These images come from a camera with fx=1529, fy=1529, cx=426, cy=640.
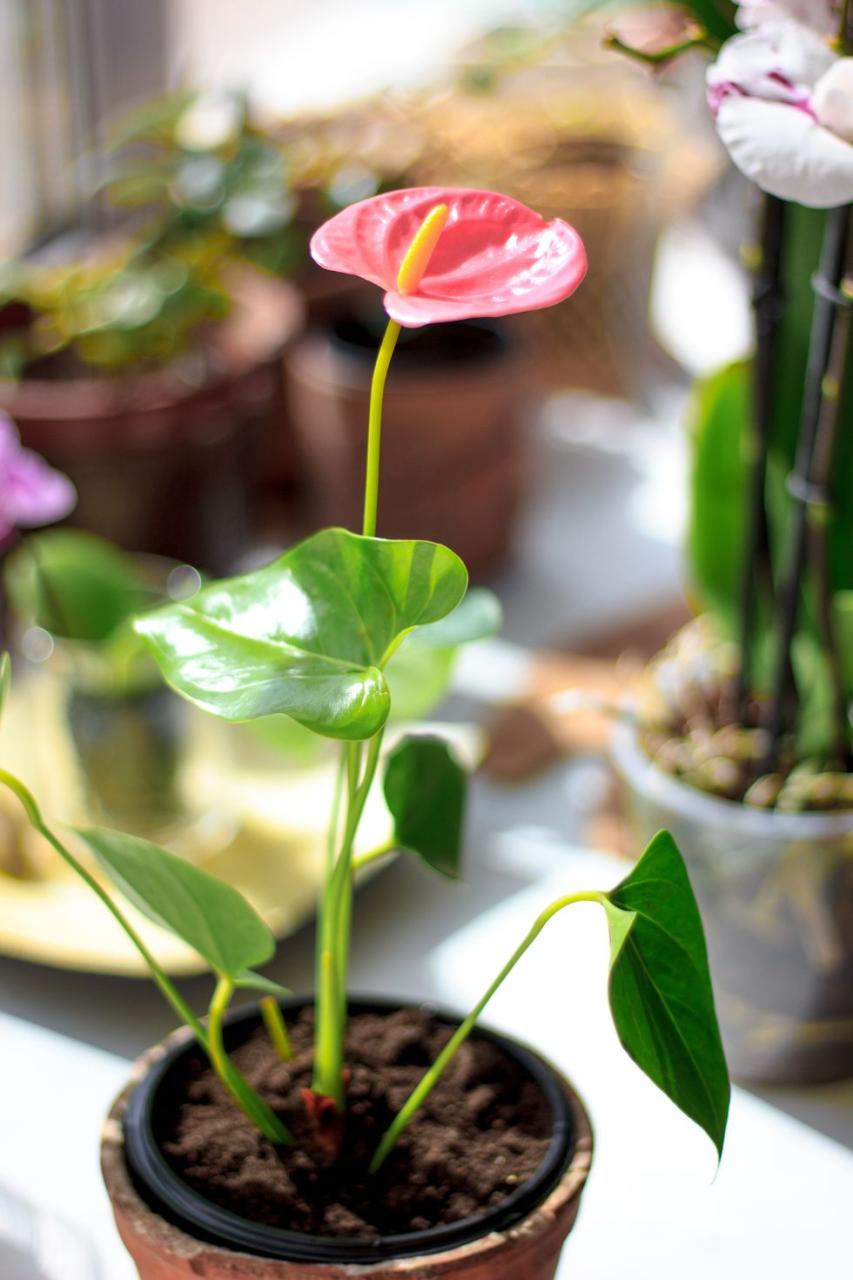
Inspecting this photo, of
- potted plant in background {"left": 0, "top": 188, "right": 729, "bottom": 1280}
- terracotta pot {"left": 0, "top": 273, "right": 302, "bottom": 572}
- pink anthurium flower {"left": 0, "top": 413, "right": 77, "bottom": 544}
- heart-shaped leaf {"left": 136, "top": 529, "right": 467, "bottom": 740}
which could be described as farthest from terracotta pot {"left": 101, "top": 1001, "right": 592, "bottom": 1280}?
terracotta pot {"left": 0, "top": 273, "right": 302, "bottom": 572}

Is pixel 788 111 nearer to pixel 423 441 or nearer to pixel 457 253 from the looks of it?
pixel 457 253

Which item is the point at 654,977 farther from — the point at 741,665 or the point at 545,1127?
the point at 741,665

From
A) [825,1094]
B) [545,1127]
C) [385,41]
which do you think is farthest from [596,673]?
[385,41]

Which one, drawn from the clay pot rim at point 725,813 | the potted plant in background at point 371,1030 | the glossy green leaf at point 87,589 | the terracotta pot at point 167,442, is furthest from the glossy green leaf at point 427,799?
the terracotta pot at point 167,442

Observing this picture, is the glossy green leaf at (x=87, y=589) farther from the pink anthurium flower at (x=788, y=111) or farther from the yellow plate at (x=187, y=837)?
the pink anthurium flower at (x=788, y=111)

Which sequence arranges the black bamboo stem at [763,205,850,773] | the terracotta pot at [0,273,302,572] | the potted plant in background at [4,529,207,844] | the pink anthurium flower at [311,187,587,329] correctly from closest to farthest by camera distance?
the pink anthurium flower at [311,187,587,329], the black bamboo stem at [763,205,850,773], the potted plant in background at [4,529,207,844], the terracotta pot at [0,273,302,572]

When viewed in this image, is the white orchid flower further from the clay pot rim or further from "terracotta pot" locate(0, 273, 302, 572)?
"terracotta pot" locate(0, 273, 302, 572)

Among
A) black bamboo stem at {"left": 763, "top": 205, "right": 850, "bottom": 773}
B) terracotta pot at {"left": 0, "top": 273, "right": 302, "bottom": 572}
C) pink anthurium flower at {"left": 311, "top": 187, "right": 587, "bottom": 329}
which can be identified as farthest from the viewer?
terracotta pot at {"left": 0, "top": 273, "right": 302, "bottom": 572}

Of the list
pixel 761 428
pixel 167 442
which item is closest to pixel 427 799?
pixel 761 428
